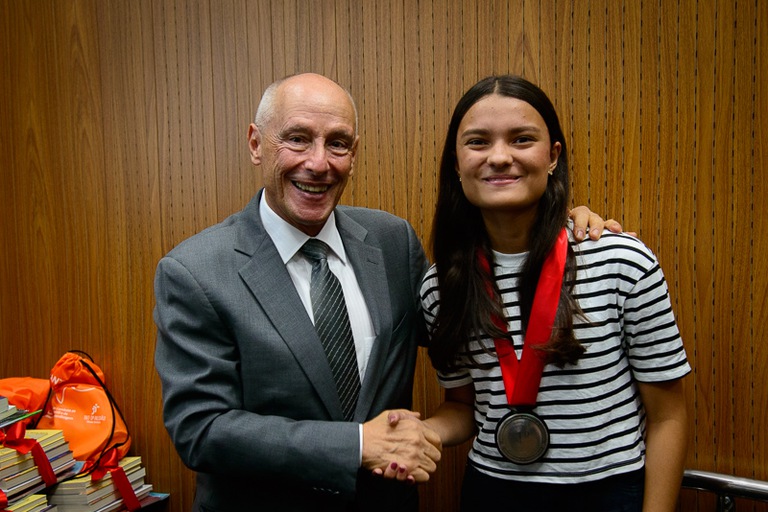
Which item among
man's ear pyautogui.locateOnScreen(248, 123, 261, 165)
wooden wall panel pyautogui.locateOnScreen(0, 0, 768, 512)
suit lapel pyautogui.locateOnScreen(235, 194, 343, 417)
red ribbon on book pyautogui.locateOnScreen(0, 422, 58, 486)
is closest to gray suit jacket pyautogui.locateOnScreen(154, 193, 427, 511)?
suit lapel pyautogui.locateOnScreen(235, 194, 343, 417)

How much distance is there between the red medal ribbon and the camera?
144 centimetres

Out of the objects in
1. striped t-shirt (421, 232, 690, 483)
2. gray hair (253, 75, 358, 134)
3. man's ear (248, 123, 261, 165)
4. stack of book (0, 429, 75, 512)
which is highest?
gray hair (253, 75, 358, 134)

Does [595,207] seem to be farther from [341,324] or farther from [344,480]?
[344,480]

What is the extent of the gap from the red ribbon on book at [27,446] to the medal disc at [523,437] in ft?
5.68

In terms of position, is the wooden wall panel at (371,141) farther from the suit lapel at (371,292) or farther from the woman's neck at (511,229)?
the woman's neck at (511,229)

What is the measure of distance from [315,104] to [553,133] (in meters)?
0.62

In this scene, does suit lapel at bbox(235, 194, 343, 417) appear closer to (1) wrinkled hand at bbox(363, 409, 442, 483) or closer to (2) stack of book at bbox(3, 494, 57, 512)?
(1) wrinkled hand at bbox(363, 409, 442, 483)

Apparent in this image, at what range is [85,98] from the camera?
2.62 meters

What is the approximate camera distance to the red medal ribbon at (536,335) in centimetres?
144

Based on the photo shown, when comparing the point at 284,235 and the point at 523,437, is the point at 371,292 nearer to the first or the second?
the point at 284,235

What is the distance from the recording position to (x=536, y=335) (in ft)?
4.76

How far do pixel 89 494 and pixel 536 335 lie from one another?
189 cm

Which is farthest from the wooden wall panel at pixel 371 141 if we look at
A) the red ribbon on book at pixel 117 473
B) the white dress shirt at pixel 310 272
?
the white dress shirt at pixel 310 272

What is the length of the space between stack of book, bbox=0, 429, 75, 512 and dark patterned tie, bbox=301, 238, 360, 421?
137 centimetres
